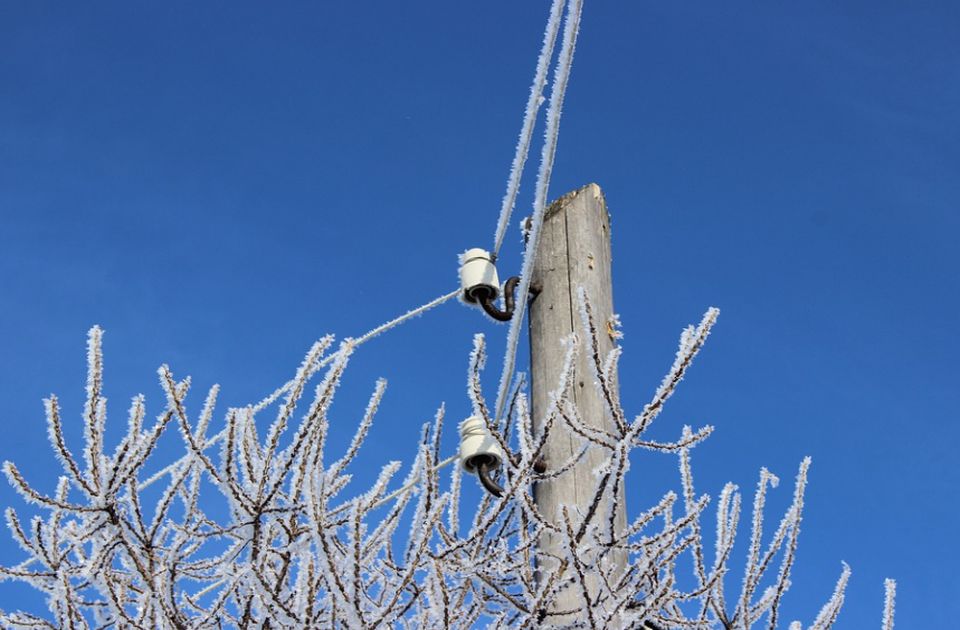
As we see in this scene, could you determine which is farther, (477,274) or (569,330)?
(477,274)

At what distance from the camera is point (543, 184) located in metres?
3.46

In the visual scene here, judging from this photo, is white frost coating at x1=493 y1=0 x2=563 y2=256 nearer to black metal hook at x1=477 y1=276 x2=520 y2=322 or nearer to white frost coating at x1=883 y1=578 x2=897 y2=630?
black metal hook at x1=477 y1=276 x2=520 y2=322

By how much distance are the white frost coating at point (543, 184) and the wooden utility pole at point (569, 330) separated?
8 centimetres

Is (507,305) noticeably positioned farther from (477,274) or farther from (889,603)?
(889,603)

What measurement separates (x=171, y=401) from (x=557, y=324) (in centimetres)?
150

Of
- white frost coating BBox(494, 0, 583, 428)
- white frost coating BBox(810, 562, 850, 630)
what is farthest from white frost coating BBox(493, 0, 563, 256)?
white frost coating BBox(810, 562, 850, 630)

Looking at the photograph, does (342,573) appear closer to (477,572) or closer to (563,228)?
(477,572)

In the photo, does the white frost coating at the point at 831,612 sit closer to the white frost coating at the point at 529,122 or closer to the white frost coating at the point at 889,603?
the white frost coating at the point at 889,603

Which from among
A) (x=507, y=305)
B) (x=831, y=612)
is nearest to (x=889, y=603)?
(x=831, y=612)

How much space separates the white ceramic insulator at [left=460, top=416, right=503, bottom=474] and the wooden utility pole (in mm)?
167

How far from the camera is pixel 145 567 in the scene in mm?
2482

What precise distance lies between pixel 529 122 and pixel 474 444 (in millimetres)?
1110

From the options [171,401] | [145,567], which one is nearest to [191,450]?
[171,401]

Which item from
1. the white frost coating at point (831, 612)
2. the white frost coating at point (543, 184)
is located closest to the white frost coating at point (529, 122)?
the white frost coating at point (543, 184)
